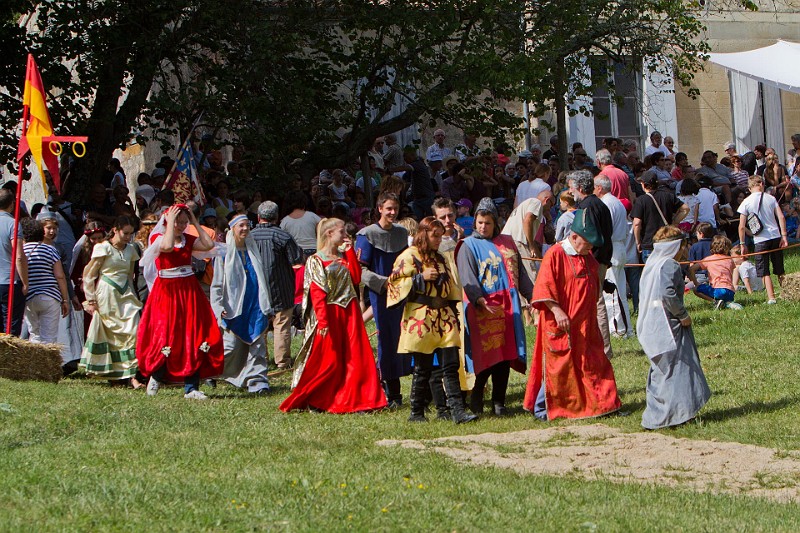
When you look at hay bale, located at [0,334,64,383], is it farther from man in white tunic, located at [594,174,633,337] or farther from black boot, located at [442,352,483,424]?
man in white tunic, located at [594,174,633,337]

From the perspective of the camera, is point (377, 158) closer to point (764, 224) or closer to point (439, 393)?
point (764, 224)

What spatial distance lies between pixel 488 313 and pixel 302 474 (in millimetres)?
2833

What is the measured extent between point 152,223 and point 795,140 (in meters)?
13.3

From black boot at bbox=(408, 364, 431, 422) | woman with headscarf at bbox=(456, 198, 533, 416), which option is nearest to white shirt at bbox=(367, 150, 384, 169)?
woman with headscarf at bbox=(456, 198, 533, 416)

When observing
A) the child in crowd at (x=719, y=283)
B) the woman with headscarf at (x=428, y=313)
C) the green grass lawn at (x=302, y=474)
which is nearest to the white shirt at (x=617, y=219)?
the child in crowd at (x=719, y=283)

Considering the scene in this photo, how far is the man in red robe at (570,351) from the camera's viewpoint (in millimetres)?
9453

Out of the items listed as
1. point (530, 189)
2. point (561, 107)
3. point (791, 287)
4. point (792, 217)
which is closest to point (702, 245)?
point (791, 287)

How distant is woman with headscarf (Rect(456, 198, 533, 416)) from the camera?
967cm

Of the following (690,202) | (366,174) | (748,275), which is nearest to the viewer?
(748,275)

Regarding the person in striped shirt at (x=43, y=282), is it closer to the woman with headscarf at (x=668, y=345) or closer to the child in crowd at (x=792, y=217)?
the woman with headscarf at (x=668, y=345)

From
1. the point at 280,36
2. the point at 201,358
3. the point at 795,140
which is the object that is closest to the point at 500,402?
the point at 201,358

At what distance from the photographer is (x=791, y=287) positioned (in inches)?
623

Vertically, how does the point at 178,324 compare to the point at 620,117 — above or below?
below

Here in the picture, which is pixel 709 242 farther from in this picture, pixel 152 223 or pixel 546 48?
pixel 152 223
